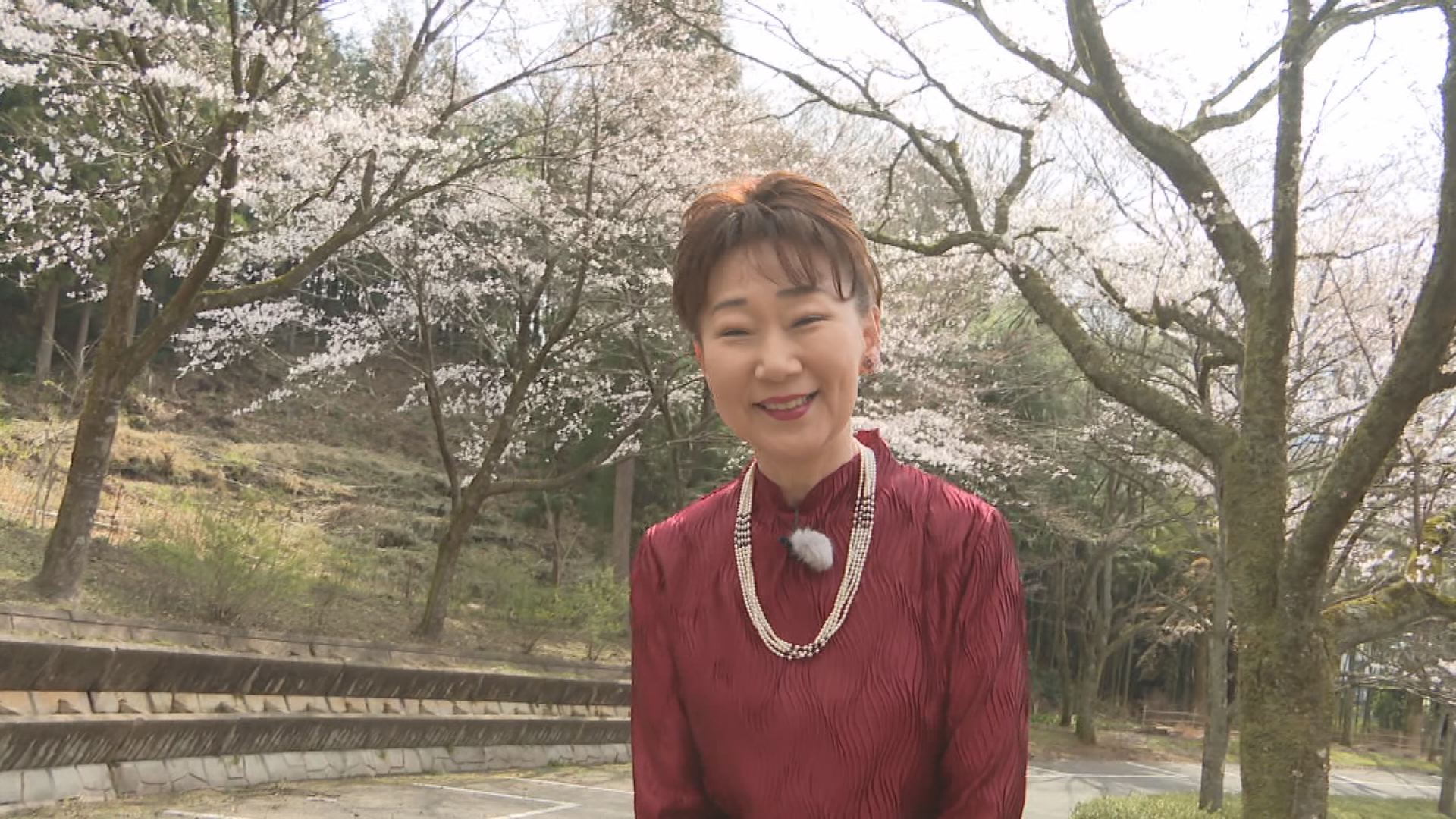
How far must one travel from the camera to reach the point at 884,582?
5.22ft

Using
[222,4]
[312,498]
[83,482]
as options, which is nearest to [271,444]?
[312,498]

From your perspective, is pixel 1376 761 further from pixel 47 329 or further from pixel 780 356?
pixel 780 356

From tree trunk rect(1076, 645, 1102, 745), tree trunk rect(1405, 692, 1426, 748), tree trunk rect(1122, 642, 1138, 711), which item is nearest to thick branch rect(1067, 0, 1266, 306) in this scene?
tree trunk rect(1076, 645, 1102, 745)

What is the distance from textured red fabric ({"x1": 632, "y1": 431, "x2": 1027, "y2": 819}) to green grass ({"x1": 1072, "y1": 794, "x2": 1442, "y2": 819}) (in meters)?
8.17

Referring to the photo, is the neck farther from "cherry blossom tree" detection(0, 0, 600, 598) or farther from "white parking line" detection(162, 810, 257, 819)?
"cherry blossom tree" detection(0, 0, 600, 598)

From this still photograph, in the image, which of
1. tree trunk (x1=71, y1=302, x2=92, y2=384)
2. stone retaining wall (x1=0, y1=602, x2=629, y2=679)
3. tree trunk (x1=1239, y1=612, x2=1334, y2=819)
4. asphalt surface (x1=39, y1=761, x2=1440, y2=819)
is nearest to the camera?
tree trunk (x1=1239, y1=612, x2=1334, y2=819)

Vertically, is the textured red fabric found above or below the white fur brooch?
below

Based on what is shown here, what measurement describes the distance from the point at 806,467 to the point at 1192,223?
1367 cm

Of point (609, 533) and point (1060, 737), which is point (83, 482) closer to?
point (609, 533)

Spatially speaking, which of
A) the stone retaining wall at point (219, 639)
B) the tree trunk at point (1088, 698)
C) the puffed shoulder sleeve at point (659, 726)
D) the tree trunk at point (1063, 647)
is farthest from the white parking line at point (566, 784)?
the tree trunk at point (1063, 647)

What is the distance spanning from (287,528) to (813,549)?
16.3m

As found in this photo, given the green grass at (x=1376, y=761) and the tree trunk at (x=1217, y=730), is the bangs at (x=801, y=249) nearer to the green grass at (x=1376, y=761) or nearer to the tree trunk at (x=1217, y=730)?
the tree trunk at (x=1217, y=730)

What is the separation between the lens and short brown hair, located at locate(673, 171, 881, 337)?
5.35ft

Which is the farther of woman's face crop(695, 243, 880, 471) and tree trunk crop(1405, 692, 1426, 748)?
tree trunk crop(1405, 692, 1426, 748)
